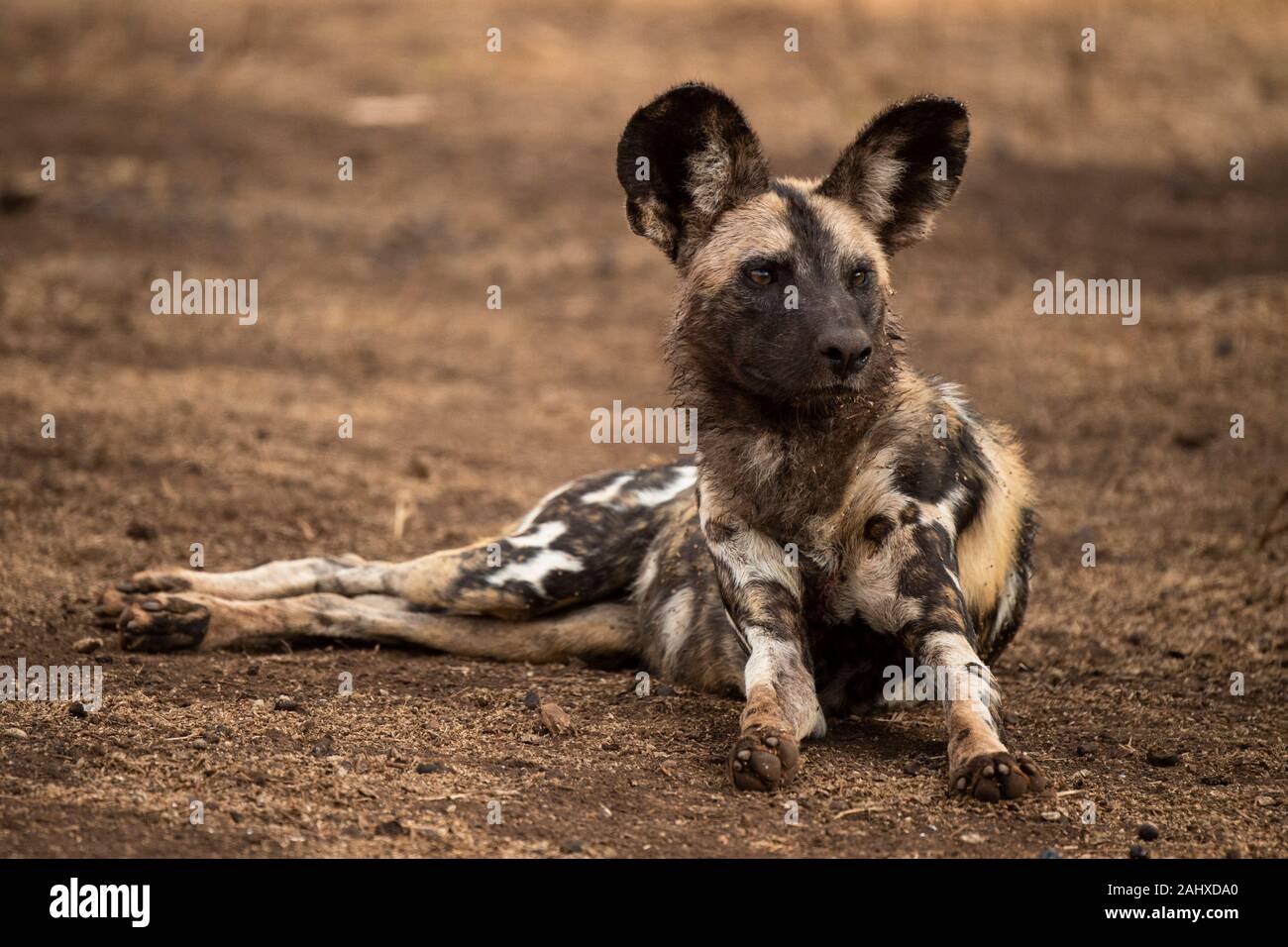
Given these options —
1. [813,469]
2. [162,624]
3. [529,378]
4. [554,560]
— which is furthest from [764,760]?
[529,378]

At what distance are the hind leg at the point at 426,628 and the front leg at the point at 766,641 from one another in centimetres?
83

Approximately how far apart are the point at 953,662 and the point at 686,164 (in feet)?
4.56

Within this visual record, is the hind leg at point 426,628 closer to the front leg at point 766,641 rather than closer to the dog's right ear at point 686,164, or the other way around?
the front leg at point 766,641

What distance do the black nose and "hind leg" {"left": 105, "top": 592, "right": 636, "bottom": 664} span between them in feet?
4.51

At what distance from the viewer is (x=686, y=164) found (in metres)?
3.77

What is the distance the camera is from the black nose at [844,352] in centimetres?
332

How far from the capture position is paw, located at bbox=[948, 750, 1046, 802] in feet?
10.0

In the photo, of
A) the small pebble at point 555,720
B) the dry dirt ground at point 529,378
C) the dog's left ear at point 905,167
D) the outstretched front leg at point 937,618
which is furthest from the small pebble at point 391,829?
the dog's left ear at point 905,167

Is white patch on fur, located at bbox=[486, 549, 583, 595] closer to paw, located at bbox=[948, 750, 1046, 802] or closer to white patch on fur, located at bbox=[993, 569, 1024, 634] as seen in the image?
white patch on fur, located at bbox=[993, 569, 1024, 634]

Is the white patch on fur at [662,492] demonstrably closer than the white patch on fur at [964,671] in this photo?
No

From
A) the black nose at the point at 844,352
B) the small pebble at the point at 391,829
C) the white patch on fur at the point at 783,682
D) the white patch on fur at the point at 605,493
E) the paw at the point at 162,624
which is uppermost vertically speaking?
the black nose at the point at 844,352

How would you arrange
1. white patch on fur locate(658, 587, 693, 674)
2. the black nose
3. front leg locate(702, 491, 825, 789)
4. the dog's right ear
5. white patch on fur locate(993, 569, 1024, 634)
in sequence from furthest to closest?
white patch on fur locate(658, 587, 693, 674) → white patch on fur locate(993, 569, 1024, 634) → the dog's right ear → the black nose → front leg locate(702, 491, 825, 789)

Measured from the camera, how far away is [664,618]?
4.26 metres

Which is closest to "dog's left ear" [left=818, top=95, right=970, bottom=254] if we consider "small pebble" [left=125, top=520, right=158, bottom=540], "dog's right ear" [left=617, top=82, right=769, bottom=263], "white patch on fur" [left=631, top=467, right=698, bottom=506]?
"dog's right ear" [left=617, top=82, right=769, bottom=263]
